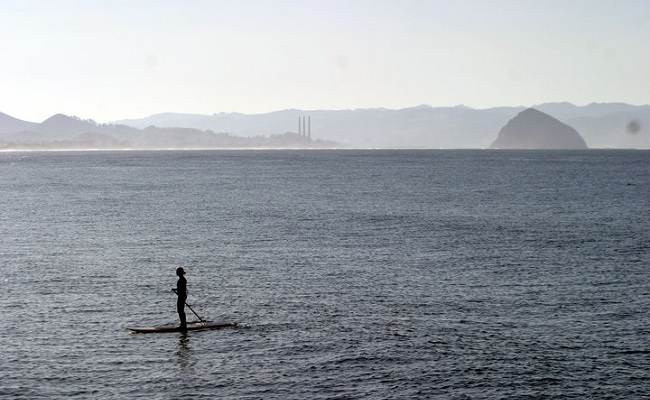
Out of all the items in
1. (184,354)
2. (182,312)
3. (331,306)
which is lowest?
(184,354)

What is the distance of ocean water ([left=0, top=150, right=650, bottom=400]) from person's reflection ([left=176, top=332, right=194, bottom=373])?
0.72ft

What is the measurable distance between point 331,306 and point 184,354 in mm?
12895

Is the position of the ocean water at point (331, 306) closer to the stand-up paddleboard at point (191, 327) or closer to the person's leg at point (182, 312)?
the stand-up paddleboard at point (191, 327)

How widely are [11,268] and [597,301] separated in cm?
4295

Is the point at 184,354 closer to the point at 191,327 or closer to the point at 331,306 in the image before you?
the point at 191,327

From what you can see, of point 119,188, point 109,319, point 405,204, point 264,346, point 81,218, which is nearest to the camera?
point 264,346

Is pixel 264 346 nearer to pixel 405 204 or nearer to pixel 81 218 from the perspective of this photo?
pixel 81 218

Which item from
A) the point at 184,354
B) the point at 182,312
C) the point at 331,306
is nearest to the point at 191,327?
the point at 182,312

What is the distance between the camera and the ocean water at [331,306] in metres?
36.6

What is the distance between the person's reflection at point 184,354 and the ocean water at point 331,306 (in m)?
0.22

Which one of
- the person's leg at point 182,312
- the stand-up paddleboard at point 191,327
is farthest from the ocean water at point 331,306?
the person's leg at point 182,312

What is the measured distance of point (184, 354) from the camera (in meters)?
40.5

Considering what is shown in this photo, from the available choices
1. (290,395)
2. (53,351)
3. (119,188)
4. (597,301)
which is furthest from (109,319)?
(119,188)

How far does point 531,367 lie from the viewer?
38656mm
